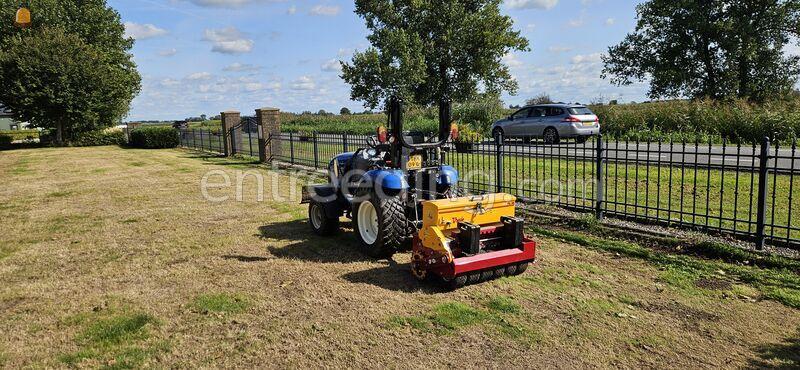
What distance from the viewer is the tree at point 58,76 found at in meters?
26.6

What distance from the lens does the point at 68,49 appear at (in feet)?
92.6

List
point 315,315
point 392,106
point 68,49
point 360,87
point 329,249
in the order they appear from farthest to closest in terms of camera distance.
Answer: point 360,87, point 68,49, point 329,249, point 392,106, point 315,315

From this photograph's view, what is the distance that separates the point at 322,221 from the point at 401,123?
7.05 ft

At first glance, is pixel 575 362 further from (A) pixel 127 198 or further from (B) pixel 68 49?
(B) pixel 68 49

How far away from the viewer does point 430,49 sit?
3503cm

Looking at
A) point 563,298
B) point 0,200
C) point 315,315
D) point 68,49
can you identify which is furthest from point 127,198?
point 68,49

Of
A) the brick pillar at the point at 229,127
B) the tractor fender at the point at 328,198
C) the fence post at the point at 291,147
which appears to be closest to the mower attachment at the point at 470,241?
the tractor fender at the point at 328,198

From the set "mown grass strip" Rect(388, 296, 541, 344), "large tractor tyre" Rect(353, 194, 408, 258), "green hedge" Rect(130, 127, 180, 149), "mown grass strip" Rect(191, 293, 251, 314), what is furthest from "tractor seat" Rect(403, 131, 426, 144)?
"green hedge" Rect(130, 127, 180, 149)

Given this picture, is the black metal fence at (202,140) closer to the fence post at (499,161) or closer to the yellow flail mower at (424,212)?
the fence post at (499,161)

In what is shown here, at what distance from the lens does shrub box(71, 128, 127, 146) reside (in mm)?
30625

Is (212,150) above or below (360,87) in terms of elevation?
below

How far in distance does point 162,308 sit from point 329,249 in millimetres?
2220

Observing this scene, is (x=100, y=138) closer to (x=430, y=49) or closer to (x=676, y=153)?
(x=430, y=49)

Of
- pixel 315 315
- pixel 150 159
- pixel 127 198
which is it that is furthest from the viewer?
pixel 150 159
